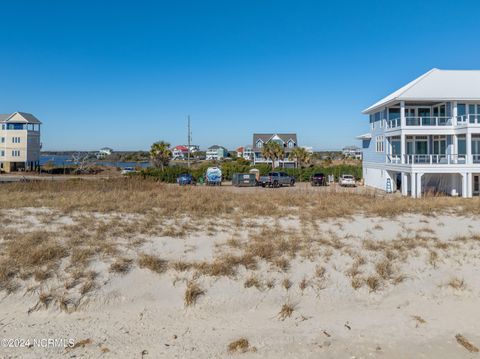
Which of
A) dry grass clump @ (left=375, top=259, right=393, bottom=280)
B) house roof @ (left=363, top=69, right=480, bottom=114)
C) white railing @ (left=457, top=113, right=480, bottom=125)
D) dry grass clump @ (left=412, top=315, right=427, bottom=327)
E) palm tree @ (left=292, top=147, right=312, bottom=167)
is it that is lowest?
dry grass clump @ (left=412, top=315, right=427, bottom=327)

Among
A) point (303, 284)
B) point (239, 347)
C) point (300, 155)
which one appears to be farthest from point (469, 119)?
point (300, 155)

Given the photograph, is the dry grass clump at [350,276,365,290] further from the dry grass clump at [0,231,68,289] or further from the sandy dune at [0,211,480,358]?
the dry grass clump at [0,231,68,289]

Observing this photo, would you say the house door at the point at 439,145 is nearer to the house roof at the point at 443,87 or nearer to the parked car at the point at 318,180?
the house roof at the point at 443,87

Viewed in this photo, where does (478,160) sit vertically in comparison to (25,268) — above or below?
above

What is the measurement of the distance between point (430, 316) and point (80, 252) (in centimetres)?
838

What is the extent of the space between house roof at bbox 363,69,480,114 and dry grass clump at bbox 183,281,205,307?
2555cm

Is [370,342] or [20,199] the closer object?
[370,342]

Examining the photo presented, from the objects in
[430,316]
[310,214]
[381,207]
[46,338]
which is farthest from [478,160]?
[46,338]

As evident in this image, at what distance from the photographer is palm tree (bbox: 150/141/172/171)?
5544 centimetres

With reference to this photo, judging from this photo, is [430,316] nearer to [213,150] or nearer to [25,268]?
[25,268]

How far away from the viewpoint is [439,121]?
3006cm

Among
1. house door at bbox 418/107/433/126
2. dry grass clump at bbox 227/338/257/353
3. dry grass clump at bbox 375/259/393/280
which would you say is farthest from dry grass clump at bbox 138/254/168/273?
house door at bbox 418/107/433/126

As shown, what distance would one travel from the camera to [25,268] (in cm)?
890

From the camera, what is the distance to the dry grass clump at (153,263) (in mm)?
9281
